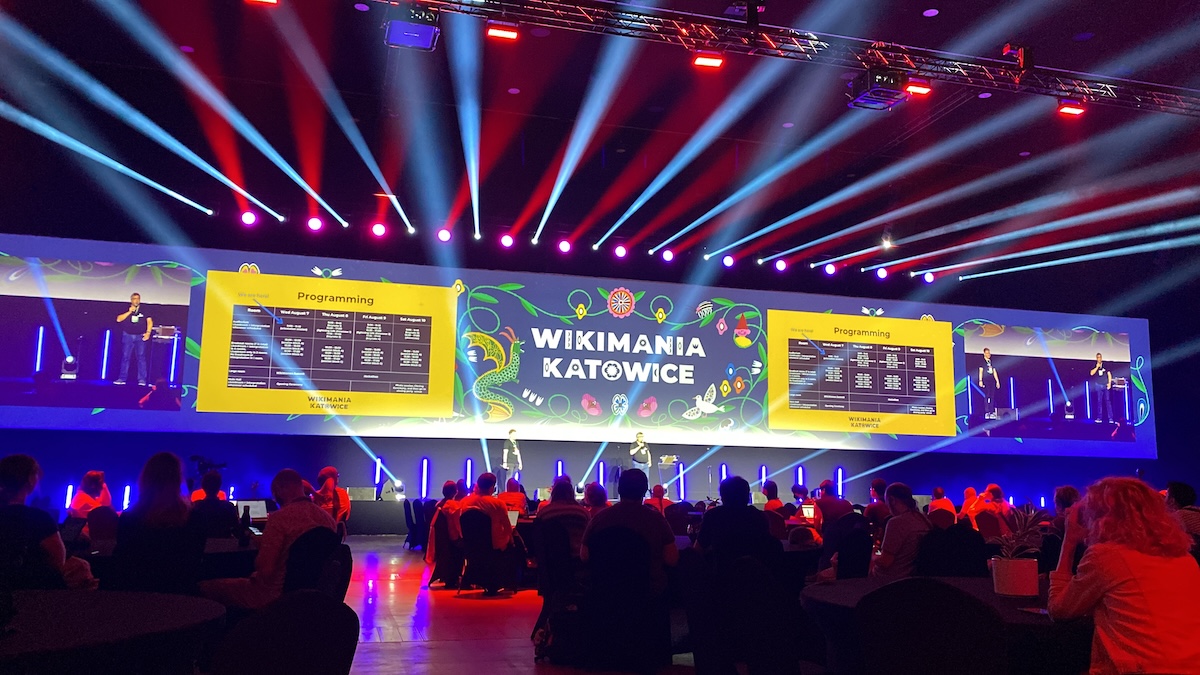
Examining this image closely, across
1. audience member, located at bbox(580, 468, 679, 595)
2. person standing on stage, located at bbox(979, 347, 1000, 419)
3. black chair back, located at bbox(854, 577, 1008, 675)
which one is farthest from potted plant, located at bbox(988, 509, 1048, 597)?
person standing on stage, located at bbox(979, 347, 1000, 419)

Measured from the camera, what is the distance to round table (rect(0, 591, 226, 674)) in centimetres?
196

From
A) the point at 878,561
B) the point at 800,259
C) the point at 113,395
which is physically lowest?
the point at 878,561

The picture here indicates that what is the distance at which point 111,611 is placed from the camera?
2447mm

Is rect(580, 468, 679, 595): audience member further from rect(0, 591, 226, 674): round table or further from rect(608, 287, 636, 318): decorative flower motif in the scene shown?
rect(608, 287, 636, 318): decorative flower motif

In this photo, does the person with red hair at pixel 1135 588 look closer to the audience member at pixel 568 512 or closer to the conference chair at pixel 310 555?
the conference chair at pixel 310 555

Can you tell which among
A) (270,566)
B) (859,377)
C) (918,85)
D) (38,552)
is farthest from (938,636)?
(859,377)

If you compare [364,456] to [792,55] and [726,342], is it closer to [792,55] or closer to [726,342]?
[726,342]

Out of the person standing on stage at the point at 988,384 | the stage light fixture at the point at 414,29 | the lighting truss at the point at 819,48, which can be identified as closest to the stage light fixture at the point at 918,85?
the lighting truss at the point at 819,48

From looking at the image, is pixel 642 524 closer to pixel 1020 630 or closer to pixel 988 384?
pixel 1020 630

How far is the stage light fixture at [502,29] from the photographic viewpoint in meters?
6.97

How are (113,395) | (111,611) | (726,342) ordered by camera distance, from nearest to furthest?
(111,611) → (113,395) → (726,342)

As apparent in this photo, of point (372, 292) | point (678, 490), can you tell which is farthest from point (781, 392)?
point (372, 292)

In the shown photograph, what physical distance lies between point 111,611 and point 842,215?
10726 mm

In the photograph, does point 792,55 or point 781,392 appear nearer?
point 792,55
